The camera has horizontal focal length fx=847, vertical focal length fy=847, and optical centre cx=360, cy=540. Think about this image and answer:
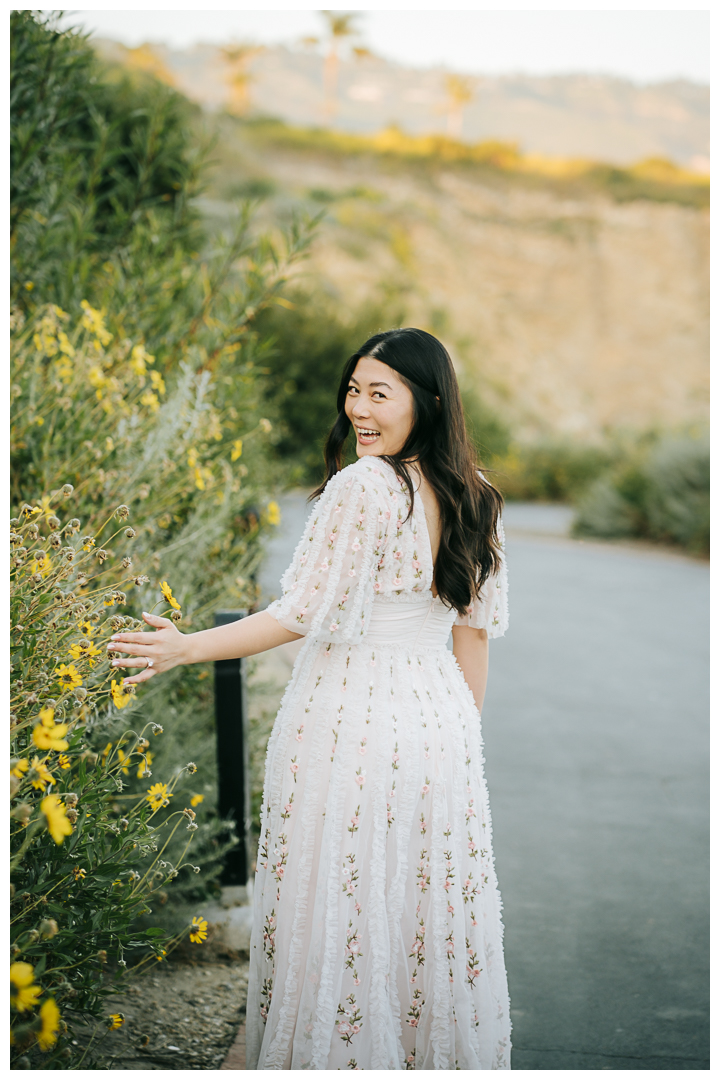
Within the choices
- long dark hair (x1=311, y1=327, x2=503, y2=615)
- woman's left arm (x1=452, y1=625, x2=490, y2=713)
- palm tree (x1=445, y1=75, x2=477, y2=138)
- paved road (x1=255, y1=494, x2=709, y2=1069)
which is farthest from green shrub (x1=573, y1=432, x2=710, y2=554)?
palm tree (x1=445, y1=75, x2=477, y2=138)

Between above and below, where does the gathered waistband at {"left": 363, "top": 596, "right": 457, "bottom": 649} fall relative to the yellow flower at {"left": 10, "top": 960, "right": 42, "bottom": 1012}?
above

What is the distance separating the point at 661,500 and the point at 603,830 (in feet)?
38.8

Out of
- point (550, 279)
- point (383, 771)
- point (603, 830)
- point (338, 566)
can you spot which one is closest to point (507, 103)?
point (550, 279)

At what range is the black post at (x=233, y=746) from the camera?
3078mm

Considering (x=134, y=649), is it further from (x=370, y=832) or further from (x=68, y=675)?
(x=370, y=832)

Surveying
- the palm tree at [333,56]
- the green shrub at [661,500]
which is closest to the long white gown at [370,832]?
the green shrub at [661,500]

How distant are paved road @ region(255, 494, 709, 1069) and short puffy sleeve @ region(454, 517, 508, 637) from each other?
143 centimetres

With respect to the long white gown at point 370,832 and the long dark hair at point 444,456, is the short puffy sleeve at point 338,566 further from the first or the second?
the long dark hair at point 444,456

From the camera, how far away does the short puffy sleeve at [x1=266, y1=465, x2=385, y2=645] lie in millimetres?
1944

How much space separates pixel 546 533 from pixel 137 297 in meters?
13.7

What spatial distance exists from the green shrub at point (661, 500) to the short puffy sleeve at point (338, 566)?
503 inches

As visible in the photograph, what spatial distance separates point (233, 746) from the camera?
312 cm

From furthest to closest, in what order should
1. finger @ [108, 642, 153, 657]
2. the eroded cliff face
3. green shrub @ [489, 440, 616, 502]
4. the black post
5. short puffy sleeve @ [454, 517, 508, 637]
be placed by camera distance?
the eroded cliff face → green shrub @ [489, 440, 616, 502] → the black post → short puffy sleeve @ [454, 517, 508, 637] → finger @ [108, 642, 153, 657]

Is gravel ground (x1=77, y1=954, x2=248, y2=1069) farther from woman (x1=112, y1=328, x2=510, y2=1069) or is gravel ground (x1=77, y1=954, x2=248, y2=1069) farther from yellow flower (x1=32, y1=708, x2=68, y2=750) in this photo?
yellow flower (x1=32, y1=708, x2=68, y2=750)
